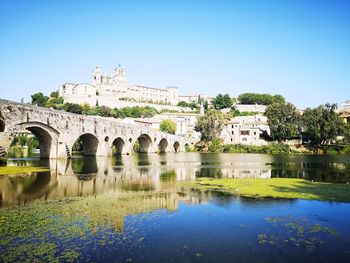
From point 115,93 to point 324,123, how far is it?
106143 mm

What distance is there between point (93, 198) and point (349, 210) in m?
13.1

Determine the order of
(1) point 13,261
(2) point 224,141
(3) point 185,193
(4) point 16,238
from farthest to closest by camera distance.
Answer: (2) point 224,141
(3) point 185,193
(4) point 16,238
(1) point 13,261

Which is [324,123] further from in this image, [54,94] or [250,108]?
[54,94]

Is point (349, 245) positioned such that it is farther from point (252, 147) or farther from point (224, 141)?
point (224, 141)

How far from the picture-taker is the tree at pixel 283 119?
311 feet

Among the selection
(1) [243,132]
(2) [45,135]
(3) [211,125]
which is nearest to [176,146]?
(3) [211,125]

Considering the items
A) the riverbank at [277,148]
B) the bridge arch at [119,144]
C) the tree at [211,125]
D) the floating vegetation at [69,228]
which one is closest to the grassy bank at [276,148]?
the riverbank at [277,148]

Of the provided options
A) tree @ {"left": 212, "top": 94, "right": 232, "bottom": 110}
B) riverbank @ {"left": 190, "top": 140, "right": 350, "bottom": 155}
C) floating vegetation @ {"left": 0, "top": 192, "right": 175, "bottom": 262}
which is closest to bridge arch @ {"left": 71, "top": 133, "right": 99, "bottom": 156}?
floating vegetation @ {"left": 0, "top": 192, "right": 175, "bottom": 262}

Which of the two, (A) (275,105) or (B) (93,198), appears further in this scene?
(A) (275,105)

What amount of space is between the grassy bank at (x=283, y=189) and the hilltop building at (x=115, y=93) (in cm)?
13502

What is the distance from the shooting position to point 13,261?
29.9 ft

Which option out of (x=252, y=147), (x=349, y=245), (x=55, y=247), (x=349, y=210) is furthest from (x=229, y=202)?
(x=252, y=147)

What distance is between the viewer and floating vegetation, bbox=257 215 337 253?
423 inches

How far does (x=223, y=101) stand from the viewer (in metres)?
178
